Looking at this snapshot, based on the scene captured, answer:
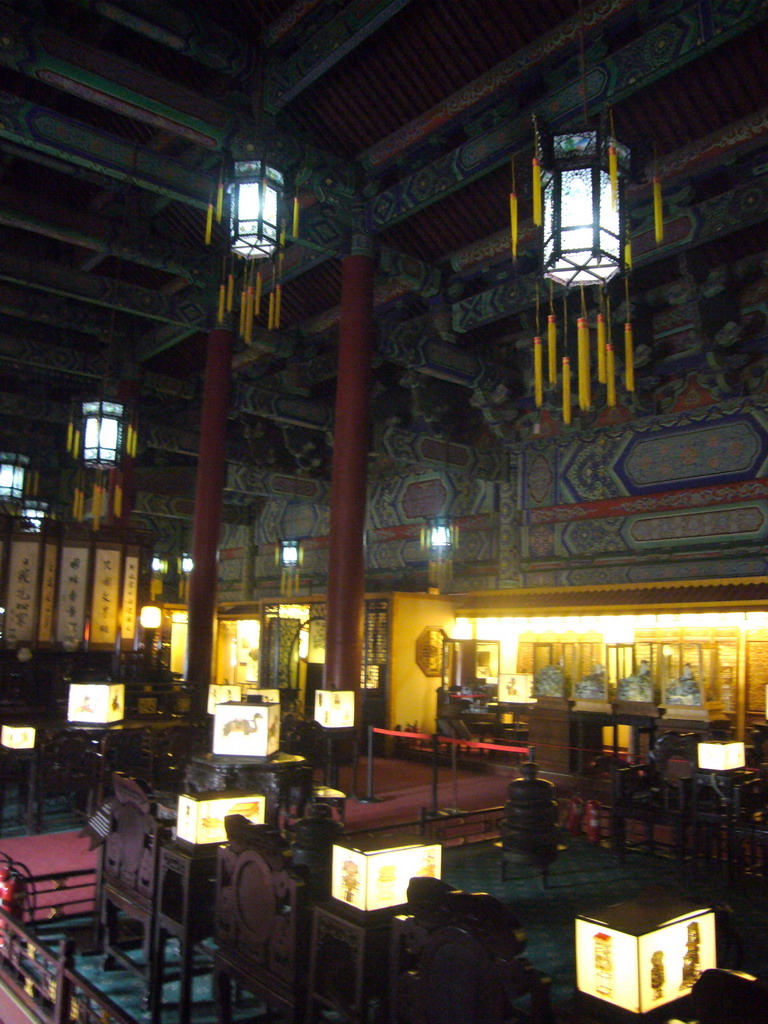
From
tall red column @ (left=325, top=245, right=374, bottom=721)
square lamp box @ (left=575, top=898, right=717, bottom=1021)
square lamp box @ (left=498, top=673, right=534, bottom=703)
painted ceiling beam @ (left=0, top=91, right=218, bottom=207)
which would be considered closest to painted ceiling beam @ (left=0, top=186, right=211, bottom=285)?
painted ceiling beam @ (left=0, top=91, right=218, bottom=207)

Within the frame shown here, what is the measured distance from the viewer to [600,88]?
650 centimetres

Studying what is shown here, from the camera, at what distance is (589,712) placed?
33.6 feet

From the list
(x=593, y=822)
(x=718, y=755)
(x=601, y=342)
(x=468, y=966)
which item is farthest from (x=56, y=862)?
(x=601, y=342)

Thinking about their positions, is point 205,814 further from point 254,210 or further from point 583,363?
point 254,210

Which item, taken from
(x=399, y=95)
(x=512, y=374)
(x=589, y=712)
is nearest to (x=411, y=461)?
(x=512, y=374)

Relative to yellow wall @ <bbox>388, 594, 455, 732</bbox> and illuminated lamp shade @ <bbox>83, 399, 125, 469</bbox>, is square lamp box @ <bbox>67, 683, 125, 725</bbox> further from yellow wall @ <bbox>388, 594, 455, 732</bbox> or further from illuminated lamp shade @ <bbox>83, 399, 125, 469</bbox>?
yellow wall @ <bbox>388, 594, 455, 732</bbox>

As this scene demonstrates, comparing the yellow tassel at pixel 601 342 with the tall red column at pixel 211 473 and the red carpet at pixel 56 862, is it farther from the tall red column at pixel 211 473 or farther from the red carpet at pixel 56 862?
the tall red column at pixel 211 473

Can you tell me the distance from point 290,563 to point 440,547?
4.56 metres

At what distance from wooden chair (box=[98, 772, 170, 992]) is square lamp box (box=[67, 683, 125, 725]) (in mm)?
2870

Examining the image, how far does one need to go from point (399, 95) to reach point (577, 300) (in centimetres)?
358

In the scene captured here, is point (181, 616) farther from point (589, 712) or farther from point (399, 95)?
point (399, 95)

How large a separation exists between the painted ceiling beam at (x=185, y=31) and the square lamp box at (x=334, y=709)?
20.1 feet

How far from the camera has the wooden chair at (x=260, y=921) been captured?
301 cm

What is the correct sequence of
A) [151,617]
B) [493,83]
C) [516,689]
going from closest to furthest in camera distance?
[493,83] → [516,689] → [151,617]
